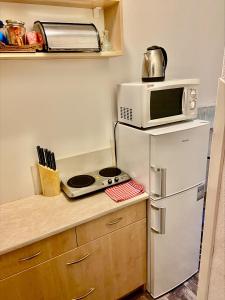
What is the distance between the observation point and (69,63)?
62.6 inches

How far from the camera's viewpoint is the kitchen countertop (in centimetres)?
121

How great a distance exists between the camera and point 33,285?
4.19ft

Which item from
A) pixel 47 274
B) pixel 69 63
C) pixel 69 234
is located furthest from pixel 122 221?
pixel 69 63

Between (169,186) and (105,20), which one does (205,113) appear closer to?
(169,186)

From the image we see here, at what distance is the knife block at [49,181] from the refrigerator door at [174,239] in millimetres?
657

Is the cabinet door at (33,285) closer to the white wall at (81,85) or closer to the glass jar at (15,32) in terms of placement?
the white wall at (81,85)

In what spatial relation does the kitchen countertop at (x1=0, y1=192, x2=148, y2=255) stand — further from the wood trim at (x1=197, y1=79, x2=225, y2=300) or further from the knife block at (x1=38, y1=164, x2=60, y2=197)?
the wood trim at (x1=197, y1=79, x2=225, y2=300)

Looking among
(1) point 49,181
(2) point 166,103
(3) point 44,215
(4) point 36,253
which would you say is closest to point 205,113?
(2) point 166,103

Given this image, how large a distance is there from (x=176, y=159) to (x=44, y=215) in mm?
889

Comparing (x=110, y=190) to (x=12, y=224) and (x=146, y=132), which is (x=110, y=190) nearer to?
(x=146, y=132)

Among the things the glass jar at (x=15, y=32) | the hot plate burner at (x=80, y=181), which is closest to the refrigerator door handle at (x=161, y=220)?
the hot plate burner at (x=80, y=181)

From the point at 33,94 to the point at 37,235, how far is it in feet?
2.86

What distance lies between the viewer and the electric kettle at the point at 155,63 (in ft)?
5.10

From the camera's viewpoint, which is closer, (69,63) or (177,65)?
(69,63)
